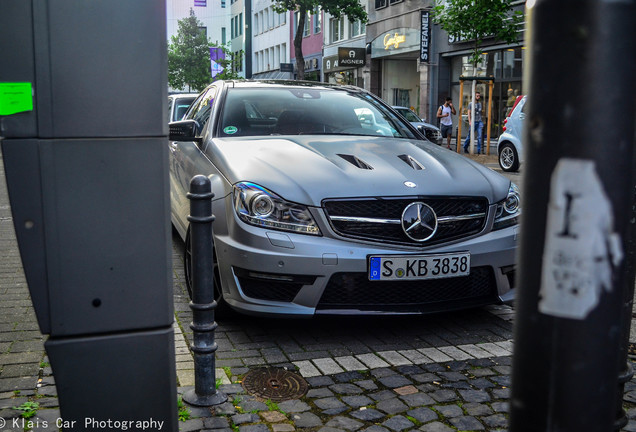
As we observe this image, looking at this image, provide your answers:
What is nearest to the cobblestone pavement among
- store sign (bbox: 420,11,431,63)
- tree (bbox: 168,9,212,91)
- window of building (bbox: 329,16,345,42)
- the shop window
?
store sign (bbox: 420,11,431,63)

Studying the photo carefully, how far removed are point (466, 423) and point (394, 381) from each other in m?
0.56

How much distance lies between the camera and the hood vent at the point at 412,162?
174 inches

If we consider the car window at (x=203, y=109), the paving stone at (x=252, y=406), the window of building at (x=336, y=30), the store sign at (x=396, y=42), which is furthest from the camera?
the window of building at (x=336, y=30)

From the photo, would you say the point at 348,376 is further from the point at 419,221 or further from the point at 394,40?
the point at 394,40

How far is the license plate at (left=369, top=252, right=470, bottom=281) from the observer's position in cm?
393

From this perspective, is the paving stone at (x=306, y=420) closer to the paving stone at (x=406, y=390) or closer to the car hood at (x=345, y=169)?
the paving stone at (x=406, y=390)

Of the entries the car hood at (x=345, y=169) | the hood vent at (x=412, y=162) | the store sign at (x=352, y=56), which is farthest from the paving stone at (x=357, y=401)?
the store sign at (x=352, y=56)

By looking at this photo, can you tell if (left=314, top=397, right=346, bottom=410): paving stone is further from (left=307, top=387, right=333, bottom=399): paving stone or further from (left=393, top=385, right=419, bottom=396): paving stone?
(left=393, top=385, right=419, bottom=396): paving stone

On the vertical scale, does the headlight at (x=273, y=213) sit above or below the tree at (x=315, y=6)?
below

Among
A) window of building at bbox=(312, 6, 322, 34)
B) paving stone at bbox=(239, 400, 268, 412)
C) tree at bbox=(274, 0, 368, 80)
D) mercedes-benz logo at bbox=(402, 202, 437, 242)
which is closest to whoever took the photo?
paving stone at bbox=(239, 400, 268, 412)

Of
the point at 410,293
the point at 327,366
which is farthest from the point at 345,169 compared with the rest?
the point at 327,366

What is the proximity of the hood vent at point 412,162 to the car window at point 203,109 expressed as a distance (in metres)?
1.70

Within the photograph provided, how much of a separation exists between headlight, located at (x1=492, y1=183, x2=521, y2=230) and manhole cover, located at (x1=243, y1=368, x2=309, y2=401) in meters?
1.61

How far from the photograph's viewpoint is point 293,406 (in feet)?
10.5
